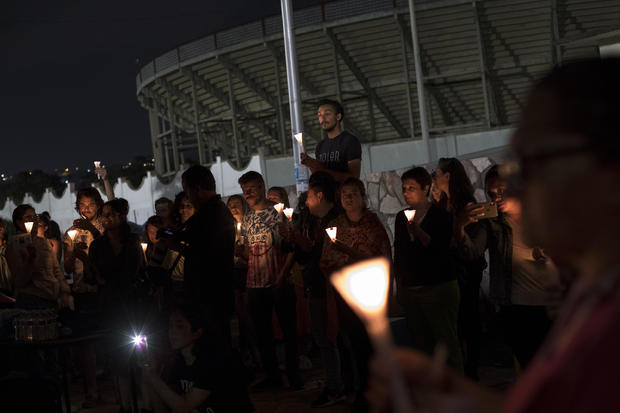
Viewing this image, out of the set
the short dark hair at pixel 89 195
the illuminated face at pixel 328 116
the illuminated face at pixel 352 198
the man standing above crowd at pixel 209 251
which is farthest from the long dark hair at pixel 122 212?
the illuminated face at pixel 352 198

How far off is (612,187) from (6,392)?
477 centimetres

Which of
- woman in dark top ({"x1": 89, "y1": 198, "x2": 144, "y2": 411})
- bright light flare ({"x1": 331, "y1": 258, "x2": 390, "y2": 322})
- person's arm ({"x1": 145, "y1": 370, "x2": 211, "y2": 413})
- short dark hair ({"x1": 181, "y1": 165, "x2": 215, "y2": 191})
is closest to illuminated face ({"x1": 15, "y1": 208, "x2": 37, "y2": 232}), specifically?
woman in dark top ({"x1": 89, "y1": 198, "x2": 144, "y2": 411})

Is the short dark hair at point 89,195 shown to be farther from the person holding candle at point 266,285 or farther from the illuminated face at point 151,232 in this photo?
the person holding candle at point 266,285

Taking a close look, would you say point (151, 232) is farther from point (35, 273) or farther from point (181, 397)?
point (181, 397)

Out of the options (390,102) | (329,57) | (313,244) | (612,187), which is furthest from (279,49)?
(612,187)

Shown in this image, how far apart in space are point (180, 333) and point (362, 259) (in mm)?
1348

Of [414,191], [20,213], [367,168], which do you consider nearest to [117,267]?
[20,213]

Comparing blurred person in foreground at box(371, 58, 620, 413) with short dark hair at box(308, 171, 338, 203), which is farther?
short dark hair at box(308, 171, 338, 203)

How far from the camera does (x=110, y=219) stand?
6.71 m

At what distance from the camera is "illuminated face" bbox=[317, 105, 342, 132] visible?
6629mm

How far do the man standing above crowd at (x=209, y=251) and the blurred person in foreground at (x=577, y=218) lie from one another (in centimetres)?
443

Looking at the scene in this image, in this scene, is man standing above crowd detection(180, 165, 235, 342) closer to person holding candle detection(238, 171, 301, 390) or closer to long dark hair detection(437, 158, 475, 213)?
person holding candle detection(238, 171, 301, 390)

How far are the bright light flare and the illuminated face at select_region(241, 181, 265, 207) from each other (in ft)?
19.3

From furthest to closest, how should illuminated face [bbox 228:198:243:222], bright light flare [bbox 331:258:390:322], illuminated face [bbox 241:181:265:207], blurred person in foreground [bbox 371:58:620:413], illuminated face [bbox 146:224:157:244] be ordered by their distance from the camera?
illuminated face [bbox 146:224:157:244]
illuminated face [bbox 228:198:243:222]
illuminated face [bbox 241:181:265:207]
bright light flare [bbox 331:258:390:322]
blurred person in foreground [bbox 371:58:620:413]
